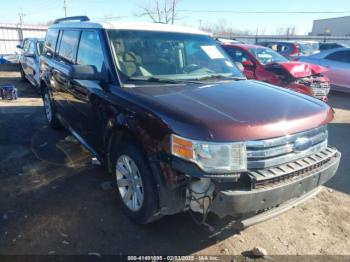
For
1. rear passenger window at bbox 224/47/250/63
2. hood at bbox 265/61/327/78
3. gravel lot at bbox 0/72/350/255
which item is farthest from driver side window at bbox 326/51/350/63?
gravel lot at bbox 0/72/350/255

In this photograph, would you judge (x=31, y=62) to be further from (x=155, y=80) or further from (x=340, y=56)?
(x=340, y=56)

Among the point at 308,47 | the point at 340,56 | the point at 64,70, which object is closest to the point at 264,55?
the point at 340,56

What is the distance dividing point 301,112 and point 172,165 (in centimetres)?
129

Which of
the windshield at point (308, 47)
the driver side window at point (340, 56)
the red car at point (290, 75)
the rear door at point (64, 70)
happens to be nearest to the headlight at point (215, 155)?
the rear door at point (64, 70)

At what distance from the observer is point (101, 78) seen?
3.46 metres

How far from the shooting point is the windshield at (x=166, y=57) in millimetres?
3475

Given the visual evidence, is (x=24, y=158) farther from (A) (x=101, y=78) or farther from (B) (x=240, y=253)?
(B) (x=240, y=253)

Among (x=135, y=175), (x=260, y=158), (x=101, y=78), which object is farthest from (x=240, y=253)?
(x=101, y=78)

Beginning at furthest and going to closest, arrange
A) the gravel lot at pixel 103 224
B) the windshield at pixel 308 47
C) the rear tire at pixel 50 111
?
the windshield at pixel 308 47 → the rear tire at pixel 50 111 → the gravel lot at pixel 103 224

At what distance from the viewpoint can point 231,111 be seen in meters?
2.71

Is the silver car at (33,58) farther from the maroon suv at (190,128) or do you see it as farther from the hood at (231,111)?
the hood at (231,111)

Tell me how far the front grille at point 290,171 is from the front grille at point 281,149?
0.04 metres

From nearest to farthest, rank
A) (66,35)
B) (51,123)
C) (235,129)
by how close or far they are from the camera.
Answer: (235,129) < (66,35) < (51,123)

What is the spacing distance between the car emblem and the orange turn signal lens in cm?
95
